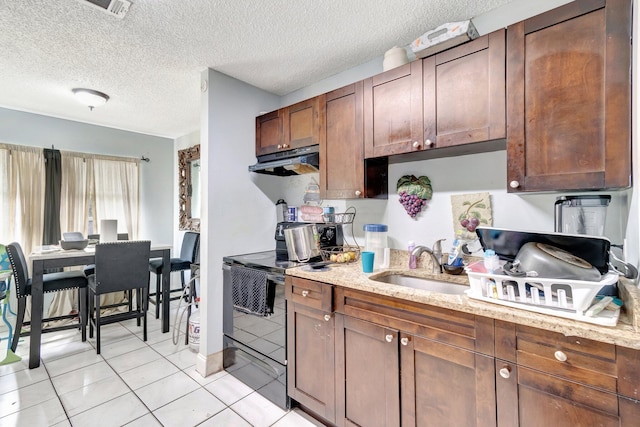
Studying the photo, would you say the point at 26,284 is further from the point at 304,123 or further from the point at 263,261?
the point at 304,123

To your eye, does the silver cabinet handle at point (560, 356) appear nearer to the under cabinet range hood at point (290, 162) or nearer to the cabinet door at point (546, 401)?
the cabinet door at point (546, 401)

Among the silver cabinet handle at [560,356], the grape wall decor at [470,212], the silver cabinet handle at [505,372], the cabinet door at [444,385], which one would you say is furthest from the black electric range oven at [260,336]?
the silver cabinet handle at [560,356]

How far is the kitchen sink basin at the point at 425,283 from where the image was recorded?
163 cm

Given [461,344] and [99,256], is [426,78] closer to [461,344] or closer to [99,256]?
[461,344]

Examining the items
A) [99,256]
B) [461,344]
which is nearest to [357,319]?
[461,344]

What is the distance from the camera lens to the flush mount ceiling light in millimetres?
2718

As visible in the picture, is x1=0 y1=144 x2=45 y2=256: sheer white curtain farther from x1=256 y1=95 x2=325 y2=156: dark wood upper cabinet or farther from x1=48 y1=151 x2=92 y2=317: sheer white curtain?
x1=256 y1=95 x2=325 y2=156: dark wood upper cabinet

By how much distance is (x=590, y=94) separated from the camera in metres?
1.16

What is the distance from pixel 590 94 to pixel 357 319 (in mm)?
1408

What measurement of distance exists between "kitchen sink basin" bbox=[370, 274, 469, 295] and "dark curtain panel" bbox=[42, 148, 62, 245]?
12.9 ft

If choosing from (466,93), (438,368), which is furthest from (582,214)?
(438,368)

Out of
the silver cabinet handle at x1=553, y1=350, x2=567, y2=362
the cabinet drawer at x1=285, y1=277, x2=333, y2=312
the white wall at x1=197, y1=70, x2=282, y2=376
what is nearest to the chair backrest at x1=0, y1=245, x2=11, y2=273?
the white wall at x1=197, y1=70, x2=282, y2=376

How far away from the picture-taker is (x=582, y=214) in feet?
4.27

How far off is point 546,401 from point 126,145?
16.2 ft
